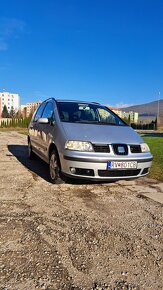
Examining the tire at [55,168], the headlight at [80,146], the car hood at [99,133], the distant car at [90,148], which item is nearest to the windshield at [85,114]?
the distant car at [90,148]

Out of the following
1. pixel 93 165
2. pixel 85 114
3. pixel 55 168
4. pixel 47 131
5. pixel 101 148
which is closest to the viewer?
pixel 93 165

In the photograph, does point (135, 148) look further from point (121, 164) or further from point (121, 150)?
point (121, 164)

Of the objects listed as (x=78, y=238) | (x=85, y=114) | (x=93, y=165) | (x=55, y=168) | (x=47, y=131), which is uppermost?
(x=85, y=114)

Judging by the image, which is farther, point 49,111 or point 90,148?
point 49,111

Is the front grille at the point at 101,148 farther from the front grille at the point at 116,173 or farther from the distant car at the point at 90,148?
the front grille at the point at 116,173

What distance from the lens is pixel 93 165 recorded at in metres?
4.27

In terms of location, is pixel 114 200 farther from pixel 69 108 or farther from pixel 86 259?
pixel 69 108

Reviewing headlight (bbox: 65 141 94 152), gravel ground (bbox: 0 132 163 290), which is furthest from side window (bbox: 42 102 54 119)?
gravel ground (bbox: 0 132 163 290)

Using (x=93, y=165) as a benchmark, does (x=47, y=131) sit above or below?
above

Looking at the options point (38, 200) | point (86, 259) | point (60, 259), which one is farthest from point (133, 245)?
point (38, 200)

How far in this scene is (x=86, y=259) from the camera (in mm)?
2443

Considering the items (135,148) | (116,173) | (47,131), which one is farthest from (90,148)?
(47,131)

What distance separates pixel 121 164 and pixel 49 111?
2.34m

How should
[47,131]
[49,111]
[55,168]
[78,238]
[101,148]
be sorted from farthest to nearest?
[49,111]
[47,131]
[55,168]
[101,148]
[78,238]
